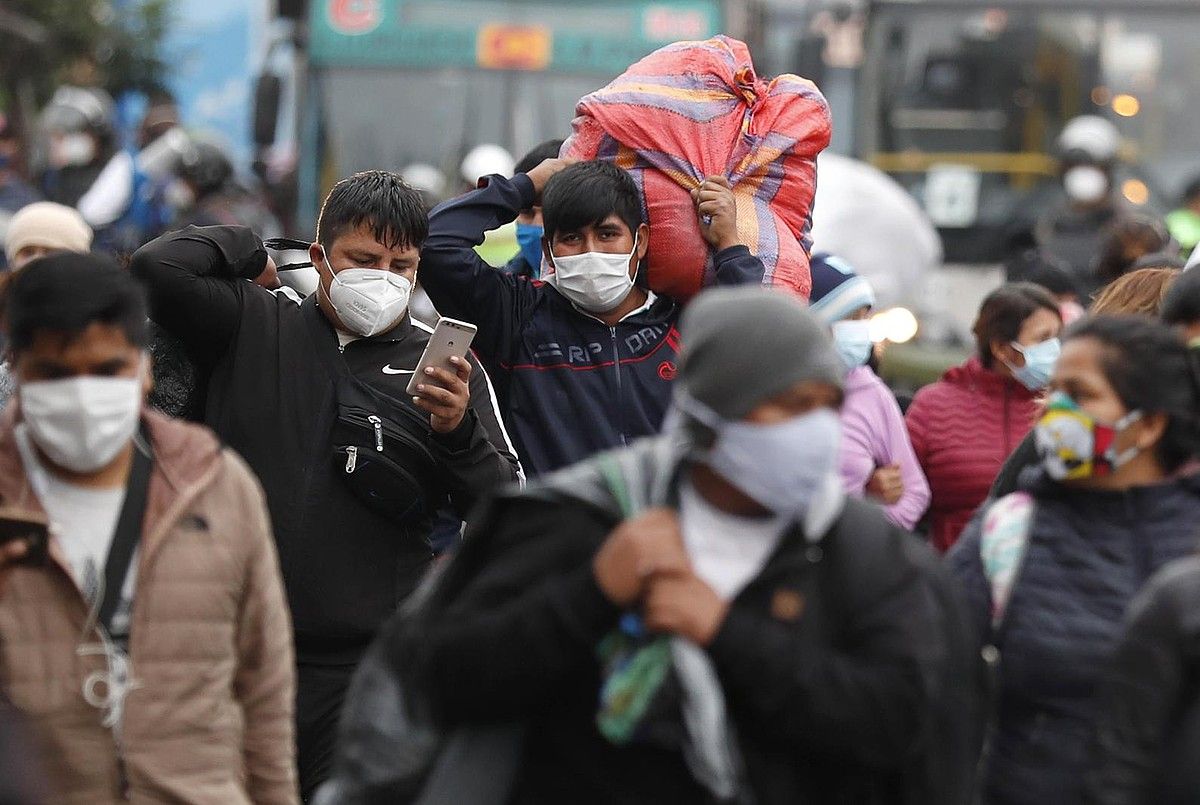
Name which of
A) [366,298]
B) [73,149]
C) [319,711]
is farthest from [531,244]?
[73,149]

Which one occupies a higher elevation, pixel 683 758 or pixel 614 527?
pixel 614 527

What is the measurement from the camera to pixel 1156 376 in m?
3.73

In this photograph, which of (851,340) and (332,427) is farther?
(851,340)

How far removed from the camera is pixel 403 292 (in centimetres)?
506

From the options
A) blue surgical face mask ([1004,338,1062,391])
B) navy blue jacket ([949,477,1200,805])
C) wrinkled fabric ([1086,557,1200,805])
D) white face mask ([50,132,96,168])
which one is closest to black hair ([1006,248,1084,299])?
blue surgical face mask ([1004,338,1062,391])

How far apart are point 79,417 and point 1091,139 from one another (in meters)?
10.8

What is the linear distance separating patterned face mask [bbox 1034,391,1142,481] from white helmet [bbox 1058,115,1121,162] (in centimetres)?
827

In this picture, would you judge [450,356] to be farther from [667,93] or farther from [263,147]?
[263,147]

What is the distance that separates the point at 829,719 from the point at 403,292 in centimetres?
232

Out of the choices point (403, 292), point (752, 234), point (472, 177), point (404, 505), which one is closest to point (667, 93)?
point (752, 234)

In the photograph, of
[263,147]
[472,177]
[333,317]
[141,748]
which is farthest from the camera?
[263,147]

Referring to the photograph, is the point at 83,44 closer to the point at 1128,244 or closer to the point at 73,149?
the point at 73,149

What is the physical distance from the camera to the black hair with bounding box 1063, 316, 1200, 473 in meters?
3.73

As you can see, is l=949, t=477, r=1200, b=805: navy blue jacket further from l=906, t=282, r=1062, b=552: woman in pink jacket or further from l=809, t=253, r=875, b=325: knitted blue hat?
l=906, t=282, r=1062, b=552: woman in pink jacket
